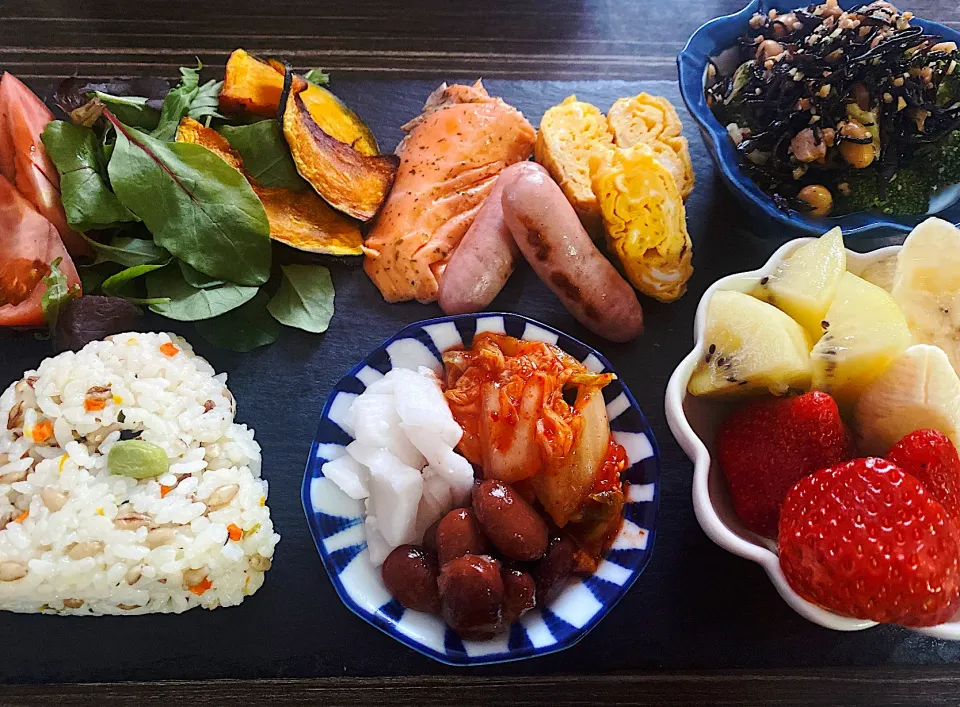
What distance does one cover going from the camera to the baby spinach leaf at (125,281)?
1.84 metres

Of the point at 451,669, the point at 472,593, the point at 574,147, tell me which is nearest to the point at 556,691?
the point at 451,669

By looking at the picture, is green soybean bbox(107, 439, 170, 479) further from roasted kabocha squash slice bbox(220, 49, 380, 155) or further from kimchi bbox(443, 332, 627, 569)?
roasted kabocha squash slice bbox(220, 49, 380, 155)

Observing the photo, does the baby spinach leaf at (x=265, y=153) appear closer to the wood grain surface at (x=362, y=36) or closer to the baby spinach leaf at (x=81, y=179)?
the baby spinach leaf at (x=81, y=179)

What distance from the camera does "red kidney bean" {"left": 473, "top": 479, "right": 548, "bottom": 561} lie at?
4.75 feet

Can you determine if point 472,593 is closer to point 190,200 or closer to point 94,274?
point 190,200

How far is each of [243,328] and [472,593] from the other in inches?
39.2

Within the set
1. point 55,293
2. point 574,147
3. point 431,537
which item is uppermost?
point 574,147

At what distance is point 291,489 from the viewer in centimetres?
183

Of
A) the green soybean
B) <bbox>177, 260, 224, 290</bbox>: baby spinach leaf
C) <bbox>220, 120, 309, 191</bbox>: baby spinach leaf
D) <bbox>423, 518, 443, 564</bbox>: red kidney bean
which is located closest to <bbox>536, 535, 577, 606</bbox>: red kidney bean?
<bbox>423, 518, 443, 564</bbox>: red kidney bean

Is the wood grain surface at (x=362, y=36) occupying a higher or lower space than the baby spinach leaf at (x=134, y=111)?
higher

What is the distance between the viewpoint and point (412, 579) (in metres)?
1.45

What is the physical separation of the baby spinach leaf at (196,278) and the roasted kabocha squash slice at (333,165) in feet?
1.23

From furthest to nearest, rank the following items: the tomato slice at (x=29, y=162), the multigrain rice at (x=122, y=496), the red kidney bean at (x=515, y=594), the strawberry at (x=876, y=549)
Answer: the tomato slice at (x=29, y=162)
the multigrain rice at (x=122, y=496)
the red kidney bean at (x=515, y=594)
the strawberry at (x=876, y=549)

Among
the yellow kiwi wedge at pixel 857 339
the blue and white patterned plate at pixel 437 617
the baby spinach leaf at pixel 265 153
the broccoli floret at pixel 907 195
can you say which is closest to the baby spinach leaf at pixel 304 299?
the baby spinach leaf at pixel 265 153
